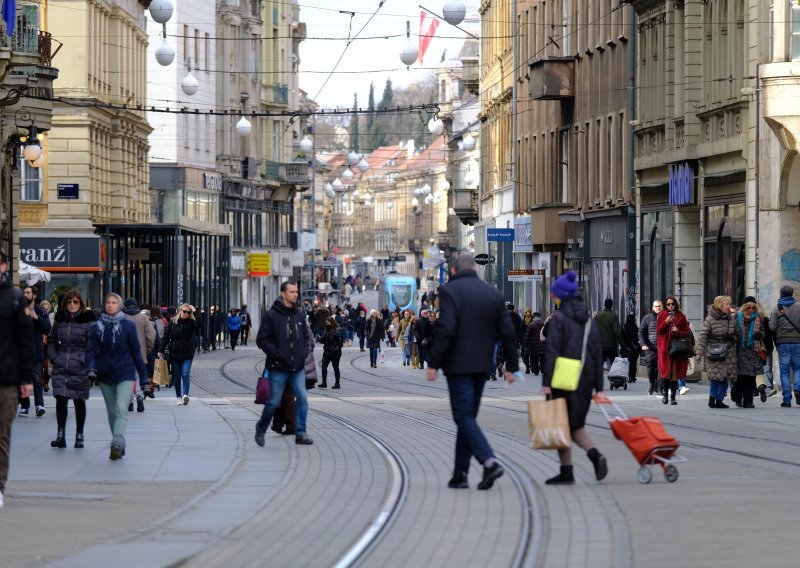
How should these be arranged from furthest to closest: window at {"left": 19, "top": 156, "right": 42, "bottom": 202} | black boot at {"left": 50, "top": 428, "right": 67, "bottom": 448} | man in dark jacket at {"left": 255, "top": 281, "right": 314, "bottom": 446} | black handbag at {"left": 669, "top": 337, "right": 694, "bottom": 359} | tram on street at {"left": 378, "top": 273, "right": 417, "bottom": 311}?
tram on street at {"left": 378, "top": 273, "right": 417, "bottom": 311}
window at {"left": 19, "top": 156, "right": 42, "bottom": 202}
black handbag at {"left": 669, "top": 337, "right": 694, "bottom": 359}
man in dark jacket at {"left": 255, "top": 281, "right": 314, "bottom": 446}
black boot at {"left": 50, "top": 428, "right": 67, "bottom": 448}

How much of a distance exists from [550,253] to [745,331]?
2895 cm

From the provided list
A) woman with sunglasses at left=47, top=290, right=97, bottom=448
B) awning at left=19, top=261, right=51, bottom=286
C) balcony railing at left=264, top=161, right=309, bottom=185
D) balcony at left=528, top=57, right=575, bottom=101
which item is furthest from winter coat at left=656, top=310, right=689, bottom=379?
balcony railing at left=264, top=161, right=309, bottom=185

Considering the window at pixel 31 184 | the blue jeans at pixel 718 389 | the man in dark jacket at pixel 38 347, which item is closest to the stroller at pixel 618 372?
the blue jeans at pixel 718 389

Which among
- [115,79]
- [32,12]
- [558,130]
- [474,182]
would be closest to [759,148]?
[32,12]

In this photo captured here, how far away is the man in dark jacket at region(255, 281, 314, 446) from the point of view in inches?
800

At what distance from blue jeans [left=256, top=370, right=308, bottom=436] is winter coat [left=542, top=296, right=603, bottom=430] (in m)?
5.35

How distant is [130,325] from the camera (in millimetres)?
19109

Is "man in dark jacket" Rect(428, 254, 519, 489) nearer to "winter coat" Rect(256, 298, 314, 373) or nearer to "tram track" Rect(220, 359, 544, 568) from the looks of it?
"tram track" Rect(220, 359, 544, 568)

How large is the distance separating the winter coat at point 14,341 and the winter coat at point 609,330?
2037 centimetres

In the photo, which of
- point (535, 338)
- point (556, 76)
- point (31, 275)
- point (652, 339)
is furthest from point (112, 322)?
point (556, 76)

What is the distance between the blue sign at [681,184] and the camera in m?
38.9

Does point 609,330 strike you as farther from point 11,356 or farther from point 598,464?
point 11,356

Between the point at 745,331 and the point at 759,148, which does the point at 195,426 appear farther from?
the point at 759,148

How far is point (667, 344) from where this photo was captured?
30.0 meters
